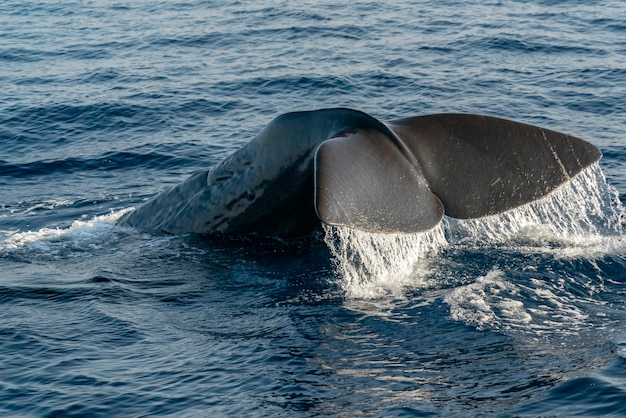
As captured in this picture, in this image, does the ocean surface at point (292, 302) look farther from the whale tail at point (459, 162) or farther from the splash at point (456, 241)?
the whale tail at point (459, 162)

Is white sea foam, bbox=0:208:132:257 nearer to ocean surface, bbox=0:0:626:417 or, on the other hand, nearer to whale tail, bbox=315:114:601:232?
ocean surface, bbox=0:0:626:417

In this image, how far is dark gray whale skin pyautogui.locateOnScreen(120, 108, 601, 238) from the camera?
6.24m

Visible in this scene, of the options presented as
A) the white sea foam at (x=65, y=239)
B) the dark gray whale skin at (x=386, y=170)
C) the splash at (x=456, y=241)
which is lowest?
the white sea foam at (x=65, y=239)

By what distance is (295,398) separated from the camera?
5.94 metres

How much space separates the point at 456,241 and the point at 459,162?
5.52 feet

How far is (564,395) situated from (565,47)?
15198 mm

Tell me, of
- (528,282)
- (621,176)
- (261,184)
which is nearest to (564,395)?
(528,282)

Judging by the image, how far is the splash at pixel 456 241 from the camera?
7.45 meters

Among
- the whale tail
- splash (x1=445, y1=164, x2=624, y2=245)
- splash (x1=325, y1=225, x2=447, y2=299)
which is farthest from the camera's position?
splash (x1=445, y1=164, x2=624, y2=245)

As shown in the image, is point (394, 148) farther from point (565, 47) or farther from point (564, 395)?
point (565, 47)

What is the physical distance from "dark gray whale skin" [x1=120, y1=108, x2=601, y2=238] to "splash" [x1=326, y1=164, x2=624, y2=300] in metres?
0.24

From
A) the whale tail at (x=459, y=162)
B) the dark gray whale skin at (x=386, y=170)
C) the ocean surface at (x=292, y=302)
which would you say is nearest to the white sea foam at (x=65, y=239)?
the ocean surface at (x=292, y=302)

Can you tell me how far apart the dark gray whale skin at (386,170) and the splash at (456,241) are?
0.24 m

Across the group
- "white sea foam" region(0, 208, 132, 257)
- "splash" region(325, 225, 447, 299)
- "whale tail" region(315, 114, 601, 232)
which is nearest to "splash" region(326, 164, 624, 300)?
"splash" region(325, 225, 447, 299)
